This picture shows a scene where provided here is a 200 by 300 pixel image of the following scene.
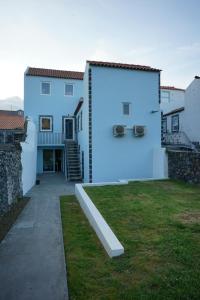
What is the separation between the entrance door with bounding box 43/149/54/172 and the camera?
79.0ft

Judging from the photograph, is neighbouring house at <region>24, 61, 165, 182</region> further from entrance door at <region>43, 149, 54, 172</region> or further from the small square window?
entrance door at <region>43, 149, 54, 172</region>

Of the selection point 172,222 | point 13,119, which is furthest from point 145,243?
point 13,119

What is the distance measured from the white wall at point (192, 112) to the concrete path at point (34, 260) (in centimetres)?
1686

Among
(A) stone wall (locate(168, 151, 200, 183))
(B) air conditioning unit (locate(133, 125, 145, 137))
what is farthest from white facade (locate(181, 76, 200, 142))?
(A) stone wall (locate(168, 151, 200, 183))

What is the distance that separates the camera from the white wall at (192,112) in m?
21.8

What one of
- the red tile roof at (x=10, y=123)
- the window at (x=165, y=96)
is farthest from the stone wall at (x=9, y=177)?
the window at (x=165, y=96)

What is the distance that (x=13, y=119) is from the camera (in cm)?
3506

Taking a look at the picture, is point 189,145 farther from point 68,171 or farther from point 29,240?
point 29,240

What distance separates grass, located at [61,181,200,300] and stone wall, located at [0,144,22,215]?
2.18 m

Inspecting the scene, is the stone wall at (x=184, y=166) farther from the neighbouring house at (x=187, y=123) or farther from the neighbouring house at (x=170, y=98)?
the neighbouring house at (x=170, y=98)

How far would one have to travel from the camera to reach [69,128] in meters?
24.5

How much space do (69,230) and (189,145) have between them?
1760 cm

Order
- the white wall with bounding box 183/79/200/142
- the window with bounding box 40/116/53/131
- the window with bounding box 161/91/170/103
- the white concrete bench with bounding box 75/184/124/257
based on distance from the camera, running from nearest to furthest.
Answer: the white concrete bench with bounding box 75/184/124/257, the white wall with bounding box 183/79/200/142, the window with bounding box 40/116/53/131, the window with bounding box 161/91/170/103

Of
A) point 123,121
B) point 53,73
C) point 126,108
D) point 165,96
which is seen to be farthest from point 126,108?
point 165,96
